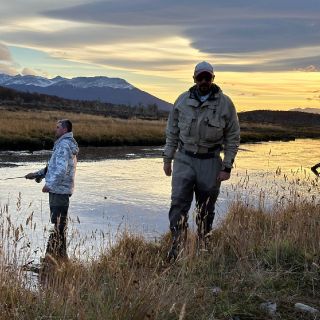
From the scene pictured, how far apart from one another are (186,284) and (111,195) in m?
10.0

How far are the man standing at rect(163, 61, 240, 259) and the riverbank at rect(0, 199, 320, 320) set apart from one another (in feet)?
1.24

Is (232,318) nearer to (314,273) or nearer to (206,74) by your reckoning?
(314,273)

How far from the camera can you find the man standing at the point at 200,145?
232 inches

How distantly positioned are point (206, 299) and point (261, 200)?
5.24m

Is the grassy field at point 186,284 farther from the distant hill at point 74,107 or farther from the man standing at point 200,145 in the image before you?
the distant hill at point 74,107

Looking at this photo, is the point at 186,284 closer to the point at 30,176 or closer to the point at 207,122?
the point at 207,122

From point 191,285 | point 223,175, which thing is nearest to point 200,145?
point 223,175

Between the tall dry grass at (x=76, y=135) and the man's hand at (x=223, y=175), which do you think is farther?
the tall dry grass at (x=76, y=135)

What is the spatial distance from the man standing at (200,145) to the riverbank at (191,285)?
1.24 ft

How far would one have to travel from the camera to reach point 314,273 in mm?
5207

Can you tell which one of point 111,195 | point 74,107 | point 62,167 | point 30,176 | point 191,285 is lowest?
point 111,195

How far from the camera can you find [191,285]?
4629 mm

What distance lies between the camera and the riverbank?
3740 mm

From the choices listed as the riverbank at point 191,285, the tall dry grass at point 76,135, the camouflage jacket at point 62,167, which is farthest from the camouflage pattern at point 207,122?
the tall dry grass at point 76,135
